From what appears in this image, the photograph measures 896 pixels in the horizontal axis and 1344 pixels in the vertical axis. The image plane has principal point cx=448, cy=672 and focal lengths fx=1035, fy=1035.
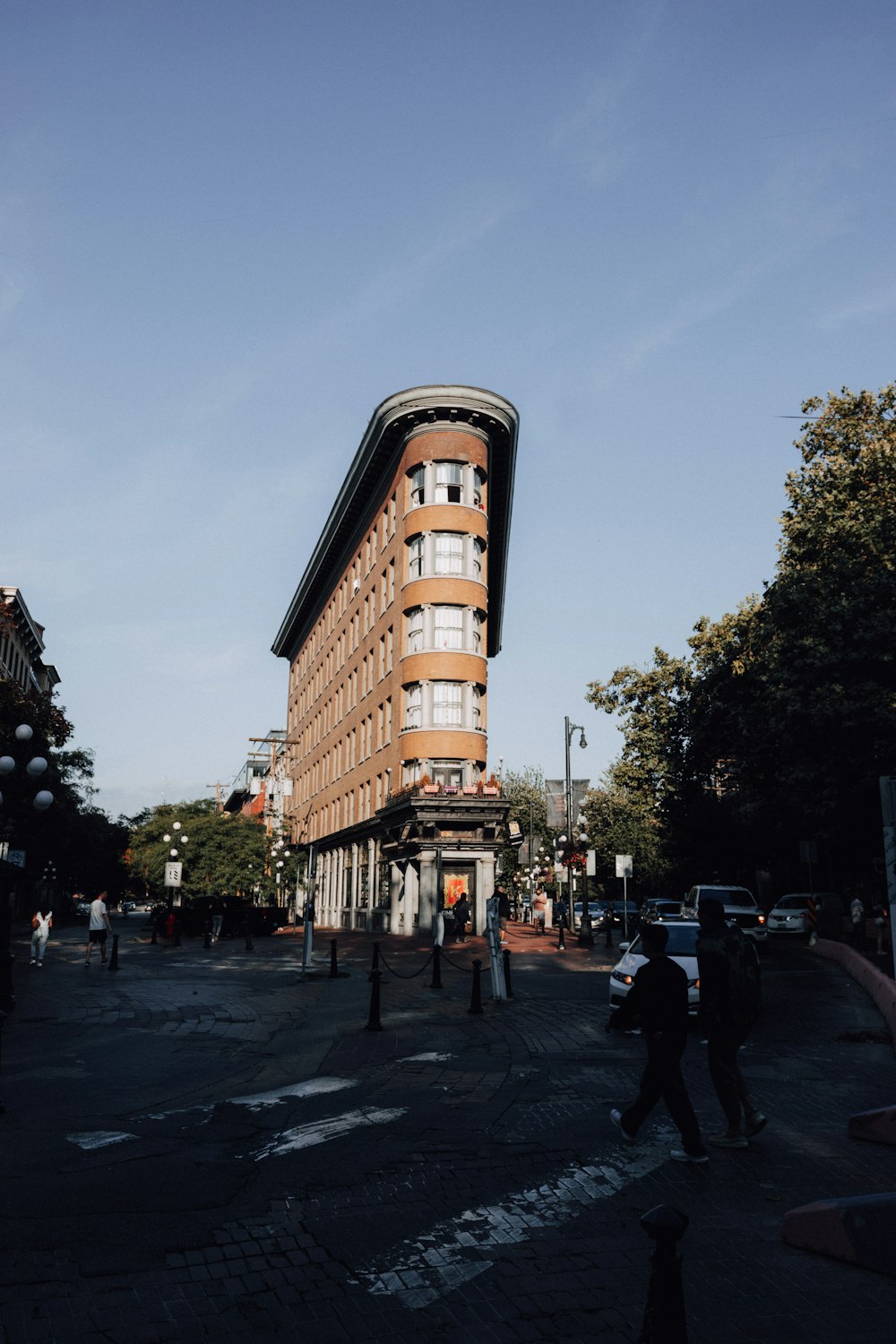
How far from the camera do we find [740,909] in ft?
87.2

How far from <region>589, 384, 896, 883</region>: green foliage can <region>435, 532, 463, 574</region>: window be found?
32.5 ft

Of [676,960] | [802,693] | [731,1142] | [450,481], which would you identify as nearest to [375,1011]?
[676,960]

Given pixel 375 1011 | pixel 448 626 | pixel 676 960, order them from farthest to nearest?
pixel 448 626 → pixel 676 960 → pixel 375 1011

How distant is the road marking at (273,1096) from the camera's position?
9.01 metres

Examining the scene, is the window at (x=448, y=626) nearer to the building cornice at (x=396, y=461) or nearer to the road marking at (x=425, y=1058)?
the building cornice at (x=396, y=461)

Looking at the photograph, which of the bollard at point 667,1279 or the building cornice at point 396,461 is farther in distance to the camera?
the building cornice at point 396,461

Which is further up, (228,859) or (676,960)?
(228,859)

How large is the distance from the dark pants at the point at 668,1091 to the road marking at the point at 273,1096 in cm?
335

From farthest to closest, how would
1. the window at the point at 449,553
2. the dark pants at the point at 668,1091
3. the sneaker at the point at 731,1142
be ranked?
the window at the point at 449,553 < the sneaker at the point at 731,1142 < the dark pants at the point at 668,1091

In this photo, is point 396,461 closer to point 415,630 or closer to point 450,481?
point 450,481

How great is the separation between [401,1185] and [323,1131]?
1.69m

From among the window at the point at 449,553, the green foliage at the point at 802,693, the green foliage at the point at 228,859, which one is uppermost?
the window at the point at 449,553

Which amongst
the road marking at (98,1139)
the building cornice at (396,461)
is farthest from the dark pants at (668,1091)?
the building cornice at (396,461)

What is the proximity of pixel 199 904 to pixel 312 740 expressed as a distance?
72.8ft
